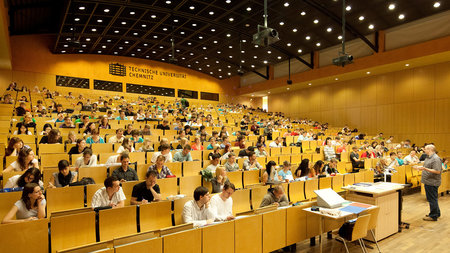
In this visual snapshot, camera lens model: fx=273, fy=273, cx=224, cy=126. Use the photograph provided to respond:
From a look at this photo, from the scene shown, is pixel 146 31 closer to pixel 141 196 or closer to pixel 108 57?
pixel 108 57

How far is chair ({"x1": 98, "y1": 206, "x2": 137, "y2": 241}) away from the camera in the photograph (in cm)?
273

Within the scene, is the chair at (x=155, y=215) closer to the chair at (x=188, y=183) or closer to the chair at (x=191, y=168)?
the chair at (x=188, y=183)

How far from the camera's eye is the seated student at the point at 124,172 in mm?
3847

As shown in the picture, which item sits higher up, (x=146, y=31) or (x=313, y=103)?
Answer: (x=146, y=31)

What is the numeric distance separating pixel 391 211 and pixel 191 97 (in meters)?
16.5

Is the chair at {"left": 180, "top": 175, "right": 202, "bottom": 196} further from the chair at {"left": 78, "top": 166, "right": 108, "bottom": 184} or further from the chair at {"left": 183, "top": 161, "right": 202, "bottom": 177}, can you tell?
the chair at {"left": 78, "top": 166, "right": 108, "bottom": 184}

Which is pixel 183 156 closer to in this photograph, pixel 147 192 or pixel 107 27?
pixel 147 192

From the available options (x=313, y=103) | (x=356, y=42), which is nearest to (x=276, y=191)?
(x=356, y=42)

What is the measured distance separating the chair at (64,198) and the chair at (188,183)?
1.35 m

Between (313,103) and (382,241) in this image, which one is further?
(313,103)

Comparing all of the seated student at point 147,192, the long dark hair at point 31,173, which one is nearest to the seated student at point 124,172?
the seated student at point 147,192

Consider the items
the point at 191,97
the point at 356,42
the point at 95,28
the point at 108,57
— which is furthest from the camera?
the point at 191,97

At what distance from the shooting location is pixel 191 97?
19.3 metres

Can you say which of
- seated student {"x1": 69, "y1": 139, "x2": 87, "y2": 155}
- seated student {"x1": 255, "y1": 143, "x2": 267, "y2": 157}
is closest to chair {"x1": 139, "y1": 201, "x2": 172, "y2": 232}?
seated student {"x1": 69, "y1": 139, "x2": 87, "y2": 155}
